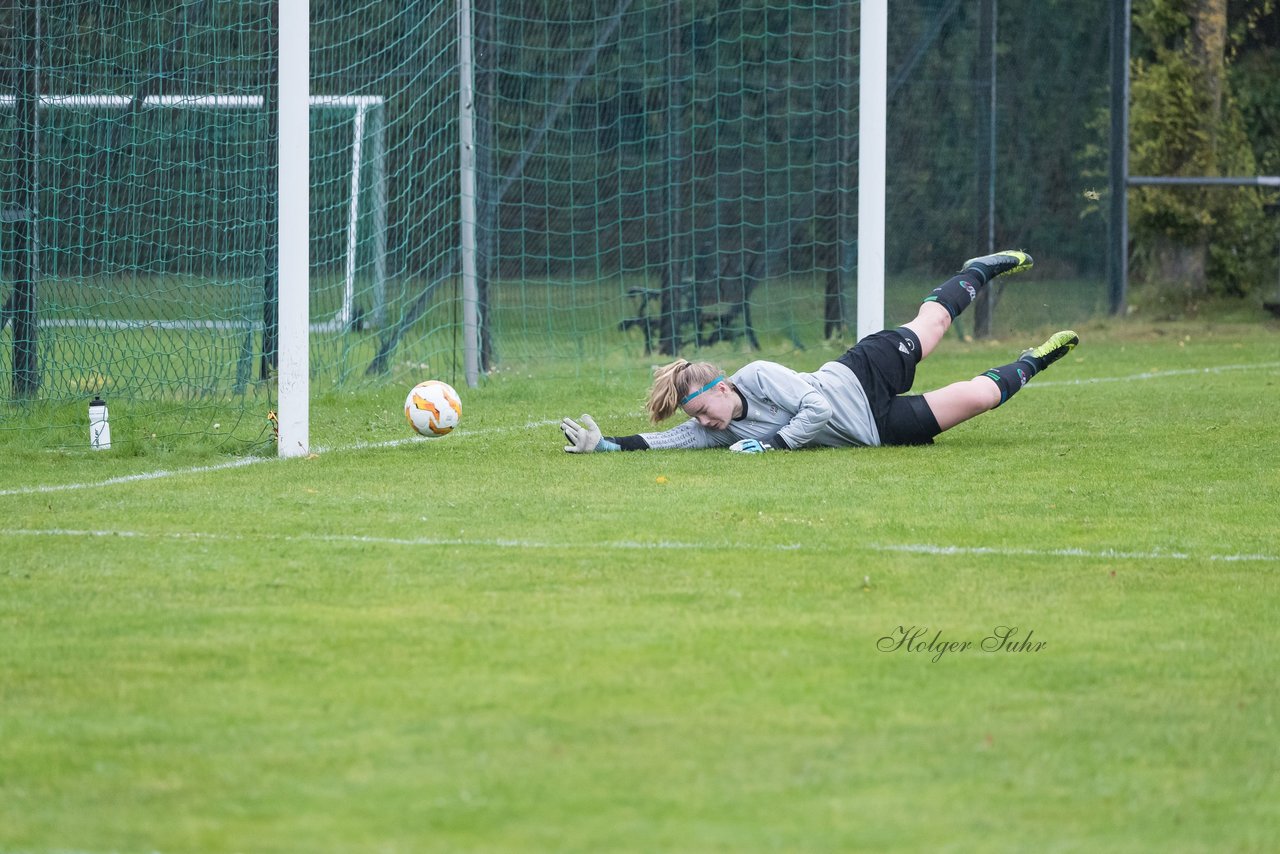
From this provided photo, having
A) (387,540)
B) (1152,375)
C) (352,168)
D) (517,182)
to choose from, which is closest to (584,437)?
(387,540)

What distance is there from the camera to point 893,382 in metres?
8.58

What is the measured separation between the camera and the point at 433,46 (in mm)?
12672

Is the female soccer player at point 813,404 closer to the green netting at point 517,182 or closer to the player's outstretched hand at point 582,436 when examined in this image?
the player's outstretched hand at point 582,436

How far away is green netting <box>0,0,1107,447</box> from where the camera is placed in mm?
10586

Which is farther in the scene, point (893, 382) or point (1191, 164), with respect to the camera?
point (1191, 164)

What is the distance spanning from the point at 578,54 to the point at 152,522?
8.46 metres

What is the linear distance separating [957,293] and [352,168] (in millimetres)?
5210

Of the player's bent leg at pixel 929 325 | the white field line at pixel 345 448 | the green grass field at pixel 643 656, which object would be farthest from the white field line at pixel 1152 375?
the green grass field at pixel 643 656

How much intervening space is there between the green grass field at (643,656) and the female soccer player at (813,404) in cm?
37

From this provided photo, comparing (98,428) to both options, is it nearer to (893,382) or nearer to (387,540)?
(387,540)

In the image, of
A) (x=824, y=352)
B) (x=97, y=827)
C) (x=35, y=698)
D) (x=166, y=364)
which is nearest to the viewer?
(x=97, y=827)

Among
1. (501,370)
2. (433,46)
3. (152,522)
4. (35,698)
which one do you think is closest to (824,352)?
(501,370)

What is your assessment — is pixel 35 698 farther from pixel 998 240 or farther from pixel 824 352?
pixel 998 240

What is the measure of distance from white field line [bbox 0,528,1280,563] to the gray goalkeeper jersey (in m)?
Result: 2.47
